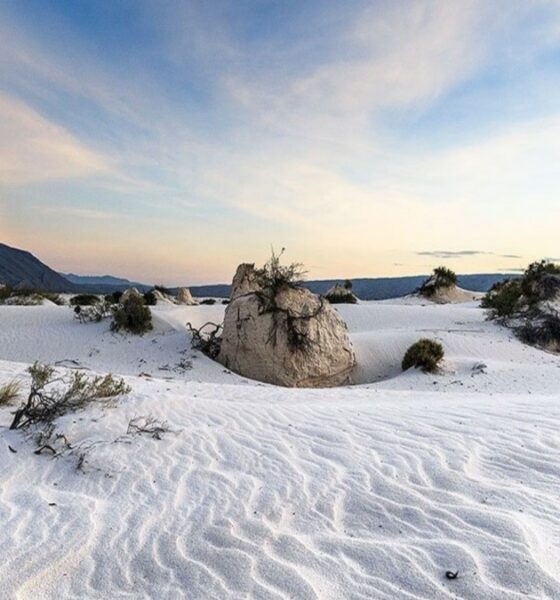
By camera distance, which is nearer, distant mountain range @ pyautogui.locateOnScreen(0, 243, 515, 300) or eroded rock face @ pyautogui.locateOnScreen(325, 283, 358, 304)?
eroded rock face @ pyautogui.locateOnScreen(325, 283, 358, 304)

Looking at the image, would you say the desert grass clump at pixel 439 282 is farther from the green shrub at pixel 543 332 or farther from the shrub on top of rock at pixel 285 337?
the shrub on top of rock at pixel 285 337

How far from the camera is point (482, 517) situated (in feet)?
10.6

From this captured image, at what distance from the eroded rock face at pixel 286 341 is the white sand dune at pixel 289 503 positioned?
174 inches

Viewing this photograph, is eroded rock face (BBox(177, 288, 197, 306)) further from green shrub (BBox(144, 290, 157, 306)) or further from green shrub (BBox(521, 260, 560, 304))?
green shrub (BBox(521, 260, 560, 304))

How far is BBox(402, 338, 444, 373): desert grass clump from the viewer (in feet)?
37.4

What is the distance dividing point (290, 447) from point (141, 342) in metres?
9.34

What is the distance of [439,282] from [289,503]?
84.4 feet

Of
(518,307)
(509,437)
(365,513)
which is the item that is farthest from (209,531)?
(518,307)

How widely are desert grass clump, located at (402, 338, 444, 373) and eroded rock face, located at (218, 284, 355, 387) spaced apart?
139 centimetres

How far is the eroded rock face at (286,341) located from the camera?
1143 centimetres

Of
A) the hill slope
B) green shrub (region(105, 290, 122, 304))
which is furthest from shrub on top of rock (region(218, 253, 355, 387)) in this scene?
the hill slope

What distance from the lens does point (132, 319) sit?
13.9 m

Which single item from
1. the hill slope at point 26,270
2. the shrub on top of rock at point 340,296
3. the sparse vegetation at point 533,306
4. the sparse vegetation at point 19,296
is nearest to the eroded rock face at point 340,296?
the shrub on top of rock at point 340,296

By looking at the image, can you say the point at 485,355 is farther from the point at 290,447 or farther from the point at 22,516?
the point at 22,516
